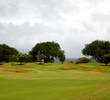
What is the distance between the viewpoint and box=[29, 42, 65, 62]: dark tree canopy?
12812 cm

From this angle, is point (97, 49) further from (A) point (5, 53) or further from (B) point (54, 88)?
(B) point (54, 88)

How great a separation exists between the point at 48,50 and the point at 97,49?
2684cm

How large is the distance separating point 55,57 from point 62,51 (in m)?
5.14

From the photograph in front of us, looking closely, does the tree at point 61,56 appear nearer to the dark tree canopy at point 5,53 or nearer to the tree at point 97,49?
the tree at point 97,49

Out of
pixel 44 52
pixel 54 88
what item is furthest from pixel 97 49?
pixel 54 88

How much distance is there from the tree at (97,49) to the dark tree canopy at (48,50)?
1542 centimetres

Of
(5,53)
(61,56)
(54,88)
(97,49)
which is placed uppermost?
(97,49)

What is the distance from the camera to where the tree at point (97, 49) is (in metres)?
119

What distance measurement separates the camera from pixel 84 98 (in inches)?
727

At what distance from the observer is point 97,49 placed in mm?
119750

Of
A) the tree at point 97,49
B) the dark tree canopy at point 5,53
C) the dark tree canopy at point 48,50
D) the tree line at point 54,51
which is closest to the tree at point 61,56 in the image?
the tree line at point 54,51

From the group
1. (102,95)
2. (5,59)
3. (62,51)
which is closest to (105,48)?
(62,51)

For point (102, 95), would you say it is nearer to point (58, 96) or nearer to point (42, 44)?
point (58, 96)

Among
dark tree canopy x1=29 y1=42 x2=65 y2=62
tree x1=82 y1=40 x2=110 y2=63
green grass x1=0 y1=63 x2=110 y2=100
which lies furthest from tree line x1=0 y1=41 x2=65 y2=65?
green grass x1=0 y1=63 x2=110 y2=100
